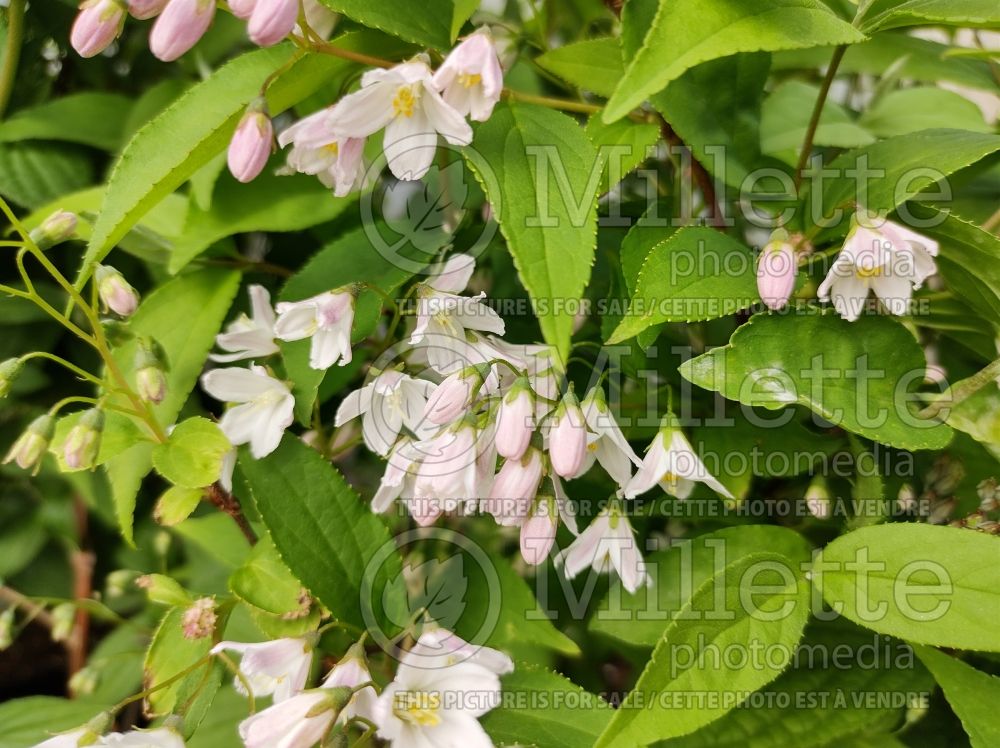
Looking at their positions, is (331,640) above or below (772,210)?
below

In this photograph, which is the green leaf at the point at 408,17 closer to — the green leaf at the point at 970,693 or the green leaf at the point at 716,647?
the green leaf at the point at 716,647

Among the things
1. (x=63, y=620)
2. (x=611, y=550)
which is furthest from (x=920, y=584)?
(x=63, y=620)

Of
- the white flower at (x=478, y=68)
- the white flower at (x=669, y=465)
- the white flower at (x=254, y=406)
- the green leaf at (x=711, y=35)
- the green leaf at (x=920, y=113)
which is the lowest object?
the white flower at (x=669, y=465)

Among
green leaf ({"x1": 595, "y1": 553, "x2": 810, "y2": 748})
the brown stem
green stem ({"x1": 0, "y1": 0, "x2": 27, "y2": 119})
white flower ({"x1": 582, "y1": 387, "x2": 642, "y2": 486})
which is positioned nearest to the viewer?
green leaf ({"x1": 595, "y1": 553, "x2": 810, "y2": 748})

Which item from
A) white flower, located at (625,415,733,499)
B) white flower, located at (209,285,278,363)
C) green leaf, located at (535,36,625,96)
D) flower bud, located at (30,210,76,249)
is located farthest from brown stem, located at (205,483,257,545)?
green leaf, located at (535,36,625,96)

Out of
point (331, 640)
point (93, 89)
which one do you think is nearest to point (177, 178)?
point (331, 640)

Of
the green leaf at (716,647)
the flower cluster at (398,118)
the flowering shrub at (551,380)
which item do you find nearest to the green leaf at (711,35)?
the flowering shrub at (551,380)

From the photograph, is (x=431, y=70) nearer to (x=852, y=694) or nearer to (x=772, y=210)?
(x=772, y=210)

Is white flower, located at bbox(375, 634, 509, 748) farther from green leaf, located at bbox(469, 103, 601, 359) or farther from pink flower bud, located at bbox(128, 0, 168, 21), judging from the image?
pink flower bud, located at bbox(128, 0, 168, 21)
